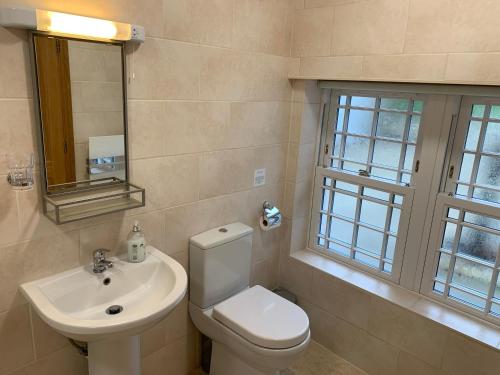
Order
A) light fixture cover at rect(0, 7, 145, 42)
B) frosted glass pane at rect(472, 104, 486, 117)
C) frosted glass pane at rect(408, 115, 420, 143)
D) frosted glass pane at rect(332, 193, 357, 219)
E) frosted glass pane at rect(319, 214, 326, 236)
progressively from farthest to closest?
1. frosted glass pane at rect(319, 214, 326, 236)
2. frosted glass pane at rect(332, 193, 357, 219)
3. frosted glass pane at rect(408, 115, 420, 143)
4. frosted glass pane at rect(472, 104, 486, 117)
5. light fixture cover at rect(0, 7, 145, 42)

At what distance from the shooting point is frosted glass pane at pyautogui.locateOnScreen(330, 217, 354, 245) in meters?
2.51

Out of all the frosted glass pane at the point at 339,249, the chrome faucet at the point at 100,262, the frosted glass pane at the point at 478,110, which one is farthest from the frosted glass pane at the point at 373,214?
the chrome faucet at the point at 100,262

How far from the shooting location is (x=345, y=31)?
6.74 feet

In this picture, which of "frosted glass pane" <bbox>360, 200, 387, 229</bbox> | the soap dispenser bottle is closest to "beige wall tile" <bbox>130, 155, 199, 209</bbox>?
the soap dispenser bottle

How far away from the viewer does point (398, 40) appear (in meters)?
1.88

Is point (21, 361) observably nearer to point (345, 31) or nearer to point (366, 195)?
point (366, 195)

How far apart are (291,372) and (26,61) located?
6.76ft

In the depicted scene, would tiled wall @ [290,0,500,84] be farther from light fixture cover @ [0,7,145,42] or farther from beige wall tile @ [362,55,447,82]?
light fixture cover @ [0,7,145,42]

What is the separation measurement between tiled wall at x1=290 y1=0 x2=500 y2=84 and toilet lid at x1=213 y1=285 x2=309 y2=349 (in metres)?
1.24

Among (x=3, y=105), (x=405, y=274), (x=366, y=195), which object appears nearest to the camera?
(x=3, y=105)

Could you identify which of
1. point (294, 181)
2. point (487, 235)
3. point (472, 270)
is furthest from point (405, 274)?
point (294, 181)

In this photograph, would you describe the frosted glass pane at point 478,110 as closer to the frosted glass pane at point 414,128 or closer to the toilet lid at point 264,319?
the frosted glass pane at point 414,128

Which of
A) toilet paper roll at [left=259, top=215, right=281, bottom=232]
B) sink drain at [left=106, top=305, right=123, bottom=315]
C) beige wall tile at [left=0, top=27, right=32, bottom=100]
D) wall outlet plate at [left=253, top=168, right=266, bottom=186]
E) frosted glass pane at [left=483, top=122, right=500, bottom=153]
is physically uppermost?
beige wall tile at [left=0, top=27, right=32, bottom=100]

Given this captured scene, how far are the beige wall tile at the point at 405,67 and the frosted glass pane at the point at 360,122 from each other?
34 cm
